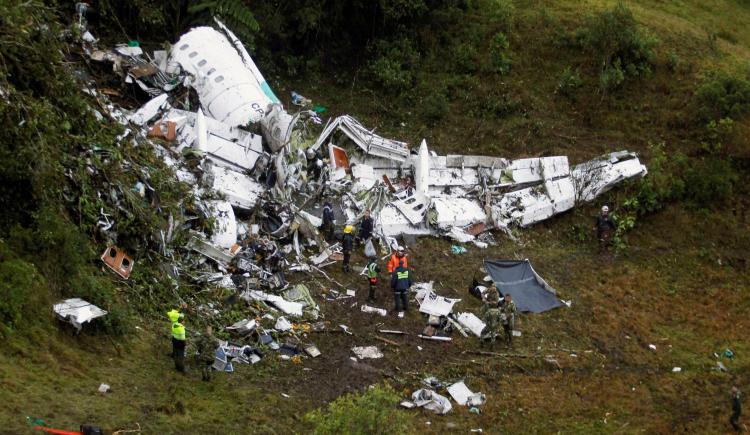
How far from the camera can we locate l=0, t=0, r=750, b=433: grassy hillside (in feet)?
39.8

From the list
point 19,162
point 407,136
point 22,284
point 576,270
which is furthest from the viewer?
point 407,136

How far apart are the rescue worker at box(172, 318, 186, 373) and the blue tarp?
7.30 meters

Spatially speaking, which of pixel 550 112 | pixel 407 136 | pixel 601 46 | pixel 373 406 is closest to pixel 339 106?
pixel 407 136

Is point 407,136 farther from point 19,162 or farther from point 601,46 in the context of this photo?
point 19,162

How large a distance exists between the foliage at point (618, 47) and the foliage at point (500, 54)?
227 centimetres

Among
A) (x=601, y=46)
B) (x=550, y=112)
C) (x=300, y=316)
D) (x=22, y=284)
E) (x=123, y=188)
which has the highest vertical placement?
(x=601, y=46)

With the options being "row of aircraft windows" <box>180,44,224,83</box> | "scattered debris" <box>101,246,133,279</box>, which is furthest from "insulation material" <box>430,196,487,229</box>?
"scattered debris" <box>101,246,133,279</box>

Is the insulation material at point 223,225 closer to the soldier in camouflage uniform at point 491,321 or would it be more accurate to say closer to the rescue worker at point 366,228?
the rescue worker at point 366,228

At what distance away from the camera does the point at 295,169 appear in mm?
19312

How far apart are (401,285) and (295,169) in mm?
4377

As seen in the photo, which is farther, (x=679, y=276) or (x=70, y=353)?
(x=679, y=276)

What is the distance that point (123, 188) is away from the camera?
596 inches

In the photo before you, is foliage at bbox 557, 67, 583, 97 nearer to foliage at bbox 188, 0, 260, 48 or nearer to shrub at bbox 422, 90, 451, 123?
shrub at bbox 422, 90, 451, 123

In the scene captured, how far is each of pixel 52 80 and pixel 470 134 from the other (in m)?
11.9
